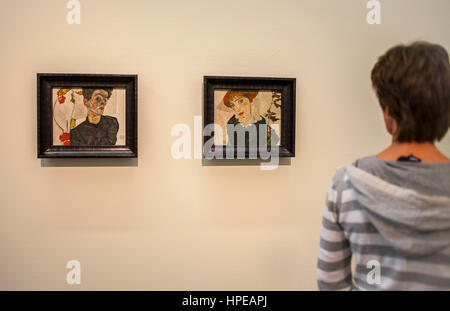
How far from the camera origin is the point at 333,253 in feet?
2.43

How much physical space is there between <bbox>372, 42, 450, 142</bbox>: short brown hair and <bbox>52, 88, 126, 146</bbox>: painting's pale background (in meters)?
1.06

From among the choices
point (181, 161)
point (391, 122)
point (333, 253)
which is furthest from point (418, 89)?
point (181, 161)

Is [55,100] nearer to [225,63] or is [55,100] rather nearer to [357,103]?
[225,63]

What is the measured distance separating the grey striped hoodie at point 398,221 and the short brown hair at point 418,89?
0.26ft

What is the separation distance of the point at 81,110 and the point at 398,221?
4.14ft

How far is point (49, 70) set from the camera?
1346 mm

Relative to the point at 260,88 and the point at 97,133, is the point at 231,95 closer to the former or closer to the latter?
the point at 260,88

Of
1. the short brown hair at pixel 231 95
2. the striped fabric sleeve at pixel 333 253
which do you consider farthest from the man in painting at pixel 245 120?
the striped fabric sleeve at pixel 333 253

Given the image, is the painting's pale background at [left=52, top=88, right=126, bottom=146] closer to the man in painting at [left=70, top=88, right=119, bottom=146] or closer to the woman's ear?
the man in painting at [left=70, top=88, right=119, bottom=146]

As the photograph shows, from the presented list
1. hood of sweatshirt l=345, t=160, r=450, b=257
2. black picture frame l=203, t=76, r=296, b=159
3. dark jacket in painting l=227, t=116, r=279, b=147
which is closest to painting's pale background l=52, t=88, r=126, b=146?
black picture frame l=203, t=76, r=296, b=159
